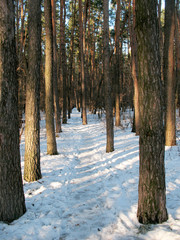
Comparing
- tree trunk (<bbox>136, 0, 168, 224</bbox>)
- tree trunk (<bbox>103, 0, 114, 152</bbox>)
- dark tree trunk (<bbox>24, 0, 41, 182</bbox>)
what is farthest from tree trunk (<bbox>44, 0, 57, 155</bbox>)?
tree trunk (<bbox>136, 0, 168, 224</bbox>)

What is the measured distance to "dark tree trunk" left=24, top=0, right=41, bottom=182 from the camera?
5.57m

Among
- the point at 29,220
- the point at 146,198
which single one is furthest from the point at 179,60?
the point at 29,220

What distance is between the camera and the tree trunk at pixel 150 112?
319cm

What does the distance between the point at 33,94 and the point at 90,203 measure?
333 centimetres

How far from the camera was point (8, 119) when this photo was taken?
3551 millimetres

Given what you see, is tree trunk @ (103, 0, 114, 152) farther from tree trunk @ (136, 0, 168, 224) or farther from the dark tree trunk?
tree trunk @ (136, 0, 168, 224)

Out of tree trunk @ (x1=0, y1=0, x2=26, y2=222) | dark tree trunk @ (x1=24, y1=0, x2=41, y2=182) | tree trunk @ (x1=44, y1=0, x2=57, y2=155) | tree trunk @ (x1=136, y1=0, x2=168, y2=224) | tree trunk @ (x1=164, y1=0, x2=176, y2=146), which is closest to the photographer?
tree trunk @ (x1=136, y1=0, x2=168, y2=224)

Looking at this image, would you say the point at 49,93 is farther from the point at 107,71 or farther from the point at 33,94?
the point at 33,94

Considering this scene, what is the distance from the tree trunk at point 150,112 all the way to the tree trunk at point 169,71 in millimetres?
5305

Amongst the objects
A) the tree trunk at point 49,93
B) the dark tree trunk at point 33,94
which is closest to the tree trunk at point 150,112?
the dark tree trunk at point 33,94

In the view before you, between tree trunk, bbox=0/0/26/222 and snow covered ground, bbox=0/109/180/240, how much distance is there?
409 mm

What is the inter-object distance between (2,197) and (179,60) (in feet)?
47.1

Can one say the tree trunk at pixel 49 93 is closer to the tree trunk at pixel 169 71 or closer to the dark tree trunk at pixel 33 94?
the dark tree trunk at pixel 33 94

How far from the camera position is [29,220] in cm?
365
